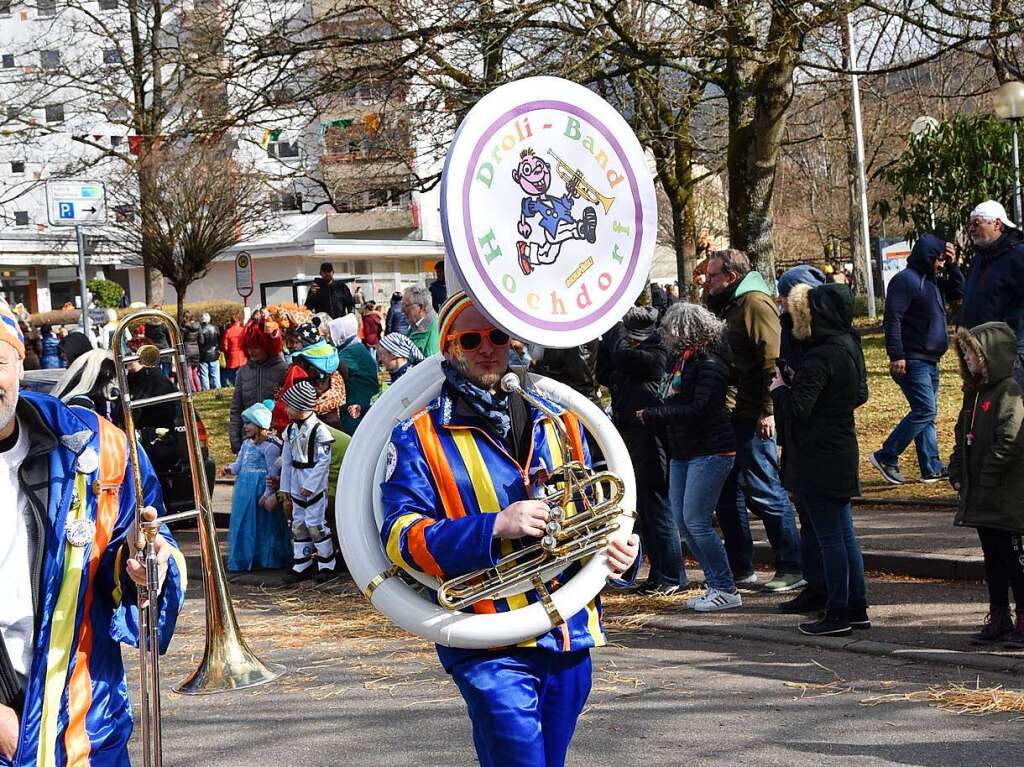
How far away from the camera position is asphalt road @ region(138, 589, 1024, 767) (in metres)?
5.41

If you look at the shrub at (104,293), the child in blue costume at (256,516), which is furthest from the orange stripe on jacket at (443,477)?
the shrub at (104,293)

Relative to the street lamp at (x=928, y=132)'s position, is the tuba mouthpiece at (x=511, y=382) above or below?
below

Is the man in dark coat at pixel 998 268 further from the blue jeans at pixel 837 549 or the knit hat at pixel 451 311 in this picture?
the knit hat at pixel 451 311

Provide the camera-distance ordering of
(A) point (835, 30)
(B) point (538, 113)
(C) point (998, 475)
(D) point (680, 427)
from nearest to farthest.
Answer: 1. (B) point (538, 113)
2. (C) point (998, 475)
3. (D) point (680, 427)
4. (A) point (835, 30)

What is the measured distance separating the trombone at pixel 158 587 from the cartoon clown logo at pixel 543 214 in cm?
102

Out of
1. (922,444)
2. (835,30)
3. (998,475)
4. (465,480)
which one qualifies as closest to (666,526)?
(998,475)

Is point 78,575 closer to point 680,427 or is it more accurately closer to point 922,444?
point 680,427

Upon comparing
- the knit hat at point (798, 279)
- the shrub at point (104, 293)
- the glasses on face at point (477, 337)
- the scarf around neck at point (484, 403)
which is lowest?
the scarf around neck at point (484, 403)

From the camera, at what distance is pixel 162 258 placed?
27062 millimetres

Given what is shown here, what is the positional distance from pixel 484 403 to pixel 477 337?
0.59 feet

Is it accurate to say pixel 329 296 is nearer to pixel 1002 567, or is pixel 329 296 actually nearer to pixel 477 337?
pixel 1002 567

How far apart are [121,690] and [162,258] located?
81.4 feet

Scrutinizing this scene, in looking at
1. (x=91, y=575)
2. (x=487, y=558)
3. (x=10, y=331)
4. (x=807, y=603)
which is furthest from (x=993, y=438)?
(x=10, y=331)

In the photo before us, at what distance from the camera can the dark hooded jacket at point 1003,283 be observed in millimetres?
9016
